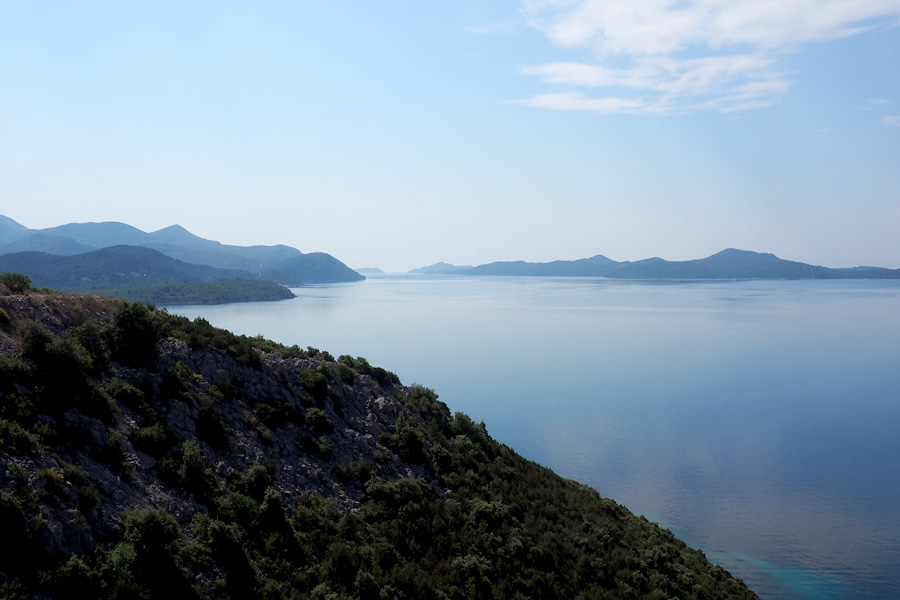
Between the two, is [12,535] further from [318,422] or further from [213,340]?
[213,340]

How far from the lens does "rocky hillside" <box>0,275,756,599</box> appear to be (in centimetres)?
1752

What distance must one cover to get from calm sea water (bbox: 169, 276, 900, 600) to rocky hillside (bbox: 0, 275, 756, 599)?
48.8 ft

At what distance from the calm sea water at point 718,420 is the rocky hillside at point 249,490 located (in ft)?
48.8

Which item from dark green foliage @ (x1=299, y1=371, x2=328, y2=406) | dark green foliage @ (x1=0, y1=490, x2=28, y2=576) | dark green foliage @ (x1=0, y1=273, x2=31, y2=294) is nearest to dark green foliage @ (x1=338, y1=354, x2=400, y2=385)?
dark green foliage @ (x1=299, y1=371, x2=328, y2=406)

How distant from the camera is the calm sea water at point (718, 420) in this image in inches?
1767

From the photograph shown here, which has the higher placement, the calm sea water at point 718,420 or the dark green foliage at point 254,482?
the dark green foliage at point 254,482

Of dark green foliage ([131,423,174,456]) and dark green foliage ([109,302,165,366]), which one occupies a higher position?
dark green foliage ([109,302,165,366])

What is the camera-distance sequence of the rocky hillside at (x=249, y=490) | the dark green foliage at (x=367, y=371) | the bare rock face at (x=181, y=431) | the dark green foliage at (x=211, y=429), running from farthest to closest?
the dark green foliage at (x=367, y=371) → the dark green foliage at (x=211, y=429) → the bare rock face at (x=181, y=431) → the rocky hillside at (x=249, y=490)

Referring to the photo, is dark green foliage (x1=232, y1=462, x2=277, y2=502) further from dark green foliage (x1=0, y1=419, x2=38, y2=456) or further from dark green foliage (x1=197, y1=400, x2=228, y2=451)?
dark green foliage (x1=0, y1=419, x2=38, y2=456)

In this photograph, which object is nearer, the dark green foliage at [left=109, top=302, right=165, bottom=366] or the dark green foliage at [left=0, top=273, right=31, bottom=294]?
the dark green foliage at [left=109, top=302, right=165, bottom=366]

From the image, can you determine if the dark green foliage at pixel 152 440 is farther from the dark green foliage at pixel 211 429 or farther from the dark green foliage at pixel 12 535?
the dark green foliage at pixel 12 535

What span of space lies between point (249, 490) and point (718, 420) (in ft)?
246

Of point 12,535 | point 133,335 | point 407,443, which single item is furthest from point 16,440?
point 407,443

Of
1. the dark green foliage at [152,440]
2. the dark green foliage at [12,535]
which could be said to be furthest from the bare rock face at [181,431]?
the dark green foliage at [12,535]
